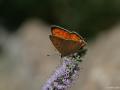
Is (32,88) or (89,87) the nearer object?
(89,87)

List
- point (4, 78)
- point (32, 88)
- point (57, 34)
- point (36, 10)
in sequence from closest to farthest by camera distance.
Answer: point (57, 34)
point (32, 88)
point (4, 78)
point (36, 10)

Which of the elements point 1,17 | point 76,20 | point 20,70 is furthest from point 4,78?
point 1,17

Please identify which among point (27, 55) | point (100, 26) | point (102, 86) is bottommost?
point (102, 86)

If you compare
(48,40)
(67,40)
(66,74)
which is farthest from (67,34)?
(48,40)

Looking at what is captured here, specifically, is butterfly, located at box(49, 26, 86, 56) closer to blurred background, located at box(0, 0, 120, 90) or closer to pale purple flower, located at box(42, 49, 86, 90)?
pale purple flower, located at box(42, 49, 86, 90)

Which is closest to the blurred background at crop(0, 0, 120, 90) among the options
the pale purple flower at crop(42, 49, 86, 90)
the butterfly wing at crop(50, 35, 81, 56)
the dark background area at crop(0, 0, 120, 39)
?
the dark background area at crop(0, 0, 120, 39)

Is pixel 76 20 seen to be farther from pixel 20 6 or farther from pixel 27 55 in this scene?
pixel 27 55

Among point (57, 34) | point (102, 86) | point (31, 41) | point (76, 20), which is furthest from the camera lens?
point (76, 20)

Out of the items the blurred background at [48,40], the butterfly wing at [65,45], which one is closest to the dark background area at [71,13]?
the blurred background at [48,40]
